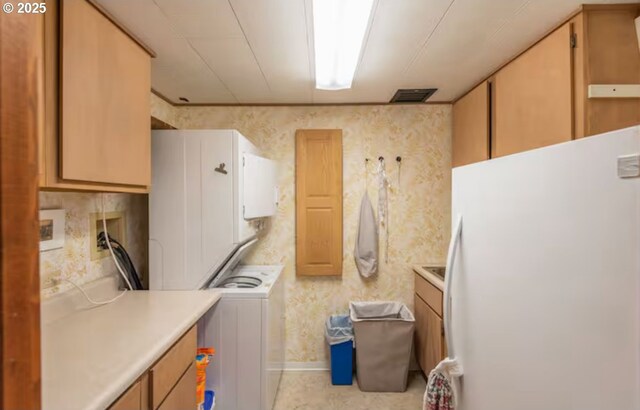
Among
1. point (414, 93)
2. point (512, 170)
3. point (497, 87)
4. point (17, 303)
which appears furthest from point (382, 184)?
point (17, 303)

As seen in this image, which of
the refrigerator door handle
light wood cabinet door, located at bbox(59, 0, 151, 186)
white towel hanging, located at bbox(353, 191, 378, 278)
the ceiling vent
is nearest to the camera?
light wood cabinet door, located at bbox(59, 0, 151, 186)

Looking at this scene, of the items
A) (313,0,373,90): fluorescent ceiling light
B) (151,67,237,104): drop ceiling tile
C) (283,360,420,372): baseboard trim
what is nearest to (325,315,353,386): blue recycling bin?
(283,360,420,372): baseboard trim

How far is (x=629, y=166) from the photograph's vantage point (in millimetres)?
559

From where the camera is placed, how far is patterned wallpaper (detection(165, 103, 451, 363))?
2.77 m

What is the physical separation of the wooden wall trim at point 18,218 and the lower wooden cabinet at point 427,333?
216 cm

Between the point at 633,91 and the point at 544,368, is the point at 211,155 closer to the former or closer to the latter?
the point at 544,368

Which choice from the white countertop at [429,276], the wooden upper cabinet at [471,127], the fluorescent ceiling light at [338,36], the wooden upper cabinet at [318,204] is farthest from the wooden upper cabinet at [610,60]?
the wooden upper cabinet at [318,204]

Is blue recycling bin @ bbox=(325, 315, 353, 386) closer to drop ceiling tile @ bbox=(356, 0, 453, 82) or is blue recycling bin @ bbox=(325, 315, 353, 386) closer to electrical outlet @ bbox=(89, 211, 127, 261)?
electrical outlet @ bbox=(89, 211, 127, 261)

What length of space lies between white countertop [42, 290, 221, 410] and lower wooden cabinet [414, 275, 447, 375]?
1537 mm

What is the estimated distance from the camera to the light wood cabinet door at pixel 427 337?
2.19 metres

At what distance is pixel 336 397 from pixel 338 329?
1.61ft

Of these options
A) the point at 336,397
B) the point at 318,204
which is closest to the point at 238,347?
the point at 336,397

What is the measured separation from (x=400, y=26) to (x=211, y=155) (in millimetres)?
1280

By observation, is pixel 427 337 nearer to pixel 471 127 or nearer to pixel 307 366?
pixel 307 366
